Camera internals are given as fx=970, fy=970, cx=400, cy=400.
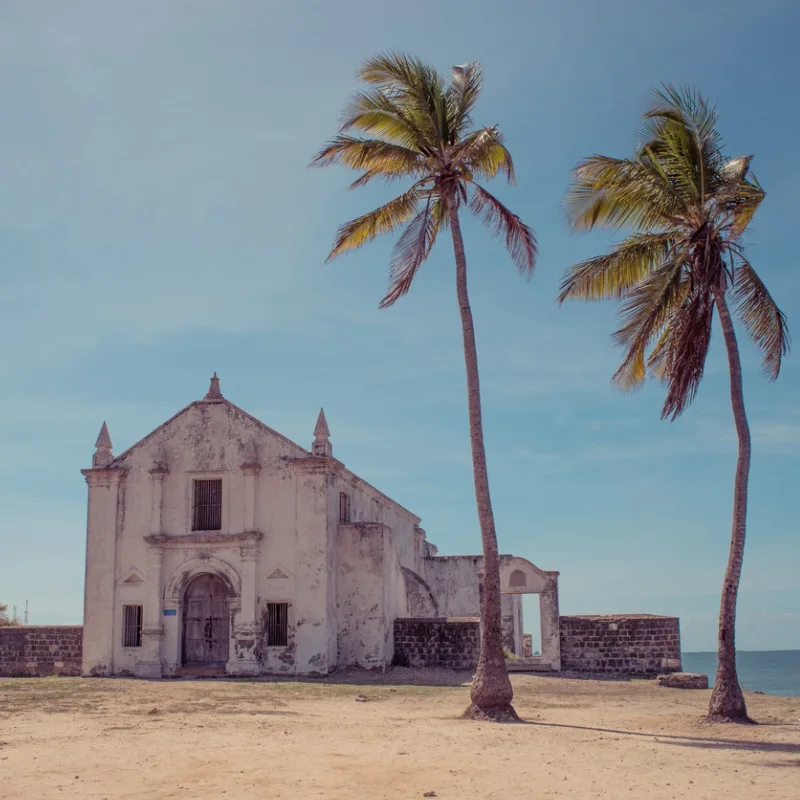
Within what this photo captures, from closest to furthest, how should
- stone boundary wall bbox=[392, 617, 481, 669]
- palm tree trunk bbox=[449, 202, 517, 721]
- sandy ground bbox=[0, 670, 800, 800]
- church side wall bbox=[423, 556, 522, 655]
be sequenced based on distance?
1. sandy ground bbox=[0, 670, 800, 800]
2. palm tree trunk bbox=[449, 202, 517, 721]
3. stone boundary wall bbox=[392, 617, 481, 669]
4. church side wall bbox=[423, 556, 522, 655]

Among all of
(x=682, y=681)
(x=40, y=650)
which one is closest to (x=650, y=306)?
(x=682, y=681)

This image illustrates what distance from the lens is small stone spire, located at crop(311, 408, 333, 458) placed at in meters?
27.0

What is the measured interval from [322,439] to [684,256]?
1335 cm

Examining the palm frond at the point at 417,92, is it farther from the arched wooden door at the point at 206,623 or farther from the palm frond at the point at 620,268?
the arched wooden door at the point at 206,623

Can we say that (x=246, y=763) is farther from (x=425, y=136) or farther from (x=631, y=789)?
(x=425, y=136)

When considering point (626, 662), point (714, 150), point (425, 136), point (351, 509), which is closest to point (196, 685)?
point (351, 509)

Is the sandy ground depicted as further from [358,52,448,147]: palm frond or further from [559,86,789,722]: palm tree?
[358,52,448,147]: palm frond

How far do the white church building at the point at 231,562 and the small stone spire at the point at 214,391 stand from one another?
0.16ft

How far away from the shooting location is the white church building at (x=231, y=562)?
26.2 m

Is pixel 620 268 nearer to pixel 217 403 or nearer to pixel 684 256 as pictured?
pixel 684 256

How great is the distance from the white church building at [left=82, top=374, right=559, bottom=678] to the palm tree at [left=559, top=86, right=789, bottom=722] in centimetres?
1188

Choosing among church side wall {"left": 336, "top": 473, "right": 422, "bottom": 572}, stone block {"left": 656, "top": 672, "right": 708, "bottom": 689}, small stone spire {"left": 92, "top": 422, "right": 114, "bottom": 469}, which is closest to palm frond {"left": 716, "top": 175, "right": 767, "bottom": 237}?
stone block {"left": 656, "top": 672, "right": 708, "bottom": 689}

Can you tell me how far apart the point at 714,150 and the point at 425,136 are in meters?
4.93

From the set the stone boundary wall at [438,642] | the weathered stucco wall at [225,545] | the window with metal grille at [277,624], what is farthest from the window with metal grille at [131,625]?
the stone boundary wall at [438,642]
